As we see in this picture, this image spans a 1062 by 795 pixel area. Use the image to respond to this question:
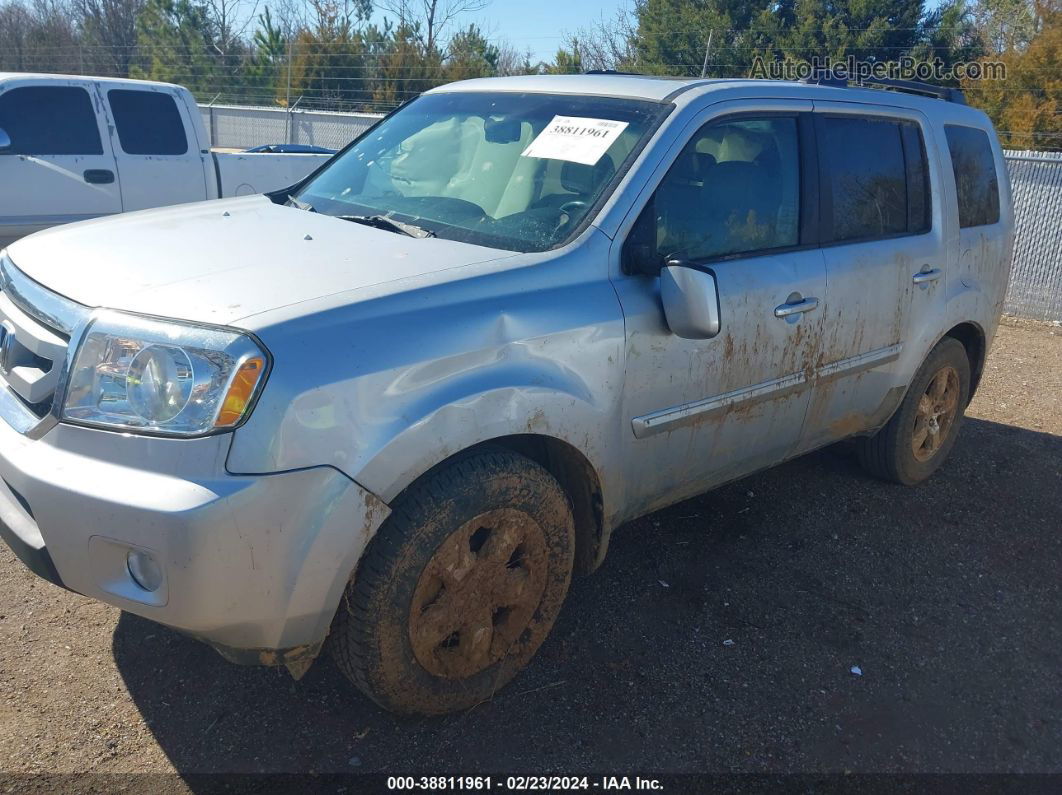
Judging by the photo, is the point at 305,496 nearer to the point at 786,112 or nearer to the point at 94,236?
the point at 94,236

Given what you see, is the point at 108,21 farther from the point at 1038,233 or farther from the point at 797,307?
the point at 797,307

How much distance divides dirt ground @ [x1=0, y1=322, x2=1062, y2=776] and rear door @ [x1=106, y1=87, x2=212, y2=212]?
479 cm

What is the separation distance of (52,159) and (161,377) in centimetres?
591

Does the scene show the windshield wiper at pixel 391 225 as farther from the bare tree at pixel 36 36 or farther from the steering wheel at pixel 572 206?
the bare tree at pixel 36 36

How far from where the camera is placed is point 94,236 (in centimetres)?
313

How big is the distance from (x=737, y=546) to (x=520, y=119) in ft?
6.84

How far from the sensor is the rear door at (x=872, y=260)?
3.88 m

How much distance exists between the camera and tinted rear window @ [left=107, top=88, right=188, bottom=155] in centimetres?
762

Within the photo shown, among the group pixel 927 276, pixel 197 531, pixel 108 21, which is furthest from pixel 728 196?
pixel 108 21

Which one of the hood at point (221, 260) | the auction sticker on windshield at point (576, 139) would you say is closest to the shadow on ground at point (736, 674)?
the hood at point (221, 260)

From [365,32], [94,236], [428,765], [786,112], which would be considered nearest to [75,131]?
[94,236]

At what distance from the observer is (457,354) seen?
2.57 meters

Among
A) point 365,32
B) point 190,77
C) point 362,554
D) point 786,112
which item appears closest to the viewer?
point 362,554

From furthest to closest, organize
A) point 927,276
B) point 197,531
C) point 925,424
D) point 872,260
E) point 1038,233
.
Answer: point 1038,233 < point 925,424 < point 927,276 < point 872,260 < point 197,531
